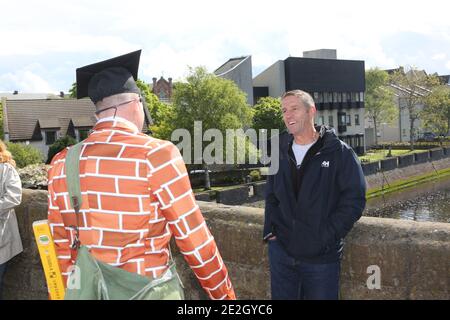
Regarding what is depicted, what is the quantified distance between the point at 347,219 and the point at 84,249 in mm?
1492

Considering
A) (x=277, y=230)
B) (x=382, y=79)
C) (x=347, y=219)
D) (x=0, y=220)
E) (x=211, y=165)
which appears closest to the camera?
(x=347, y=219)

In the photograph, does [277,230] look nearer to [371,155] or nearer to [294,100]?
[294,100]

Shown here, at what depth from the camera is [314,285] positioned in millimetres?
3068

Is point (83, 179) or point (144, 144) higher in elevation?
point (144, 144)

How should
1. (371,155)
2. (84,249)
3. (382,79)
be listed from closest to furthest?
(84,249) → (371,155) → (382,79)

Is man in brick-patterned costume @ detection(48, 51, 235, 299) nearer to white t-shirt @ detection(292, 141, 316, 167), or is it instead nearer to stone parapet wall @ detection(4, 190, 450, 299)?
white t-shirt @ detection(292, 141, 316, 167)

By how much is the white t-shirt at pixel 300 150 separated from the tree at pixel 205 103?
34.0 m

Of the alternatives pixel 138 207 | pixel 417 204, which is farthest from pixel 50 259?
pixel 417 204

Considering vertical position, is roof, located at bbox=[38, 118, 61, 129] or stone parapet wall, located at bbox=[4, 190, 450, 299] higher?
roof, located at bbox=[38, 118, 61, 129]

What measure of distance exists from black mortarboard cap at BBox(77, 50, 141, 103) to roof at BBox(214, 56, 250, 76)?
165 feet

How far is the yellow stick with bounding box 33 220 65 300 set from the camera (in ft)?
8.49

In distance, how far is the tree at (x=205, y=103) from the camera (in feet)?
124

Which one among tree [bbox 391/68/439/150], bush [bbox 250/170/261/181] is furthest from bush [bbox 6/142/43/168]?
tree [bbox 391/68/439/150]

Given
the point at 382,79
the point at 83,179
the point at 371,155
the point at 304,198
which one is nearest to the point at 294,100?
the point at 304,198
